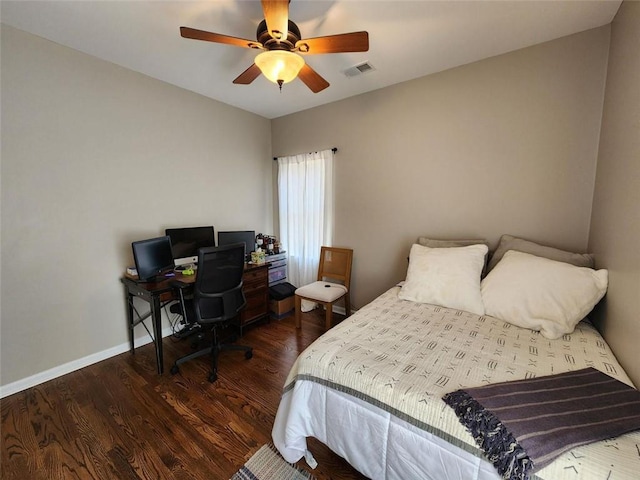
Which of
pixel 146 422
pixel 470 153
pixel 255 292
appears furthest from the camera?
pixel 255 292

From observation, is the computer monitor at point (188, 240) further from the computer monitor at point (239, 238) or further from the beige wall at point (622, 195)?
the beige wall at point (622, 195)

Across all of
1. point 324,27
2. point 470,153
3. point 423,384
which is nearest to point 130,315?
point 423,384

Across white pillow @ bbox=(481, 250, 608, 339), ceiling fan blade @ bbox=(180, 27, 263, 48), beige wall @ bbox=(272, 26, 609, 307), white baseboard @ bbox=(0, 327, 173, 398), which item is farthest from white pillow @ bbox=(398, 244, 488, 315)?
white baseboard @ bbox=(0, 327, 173, 398)

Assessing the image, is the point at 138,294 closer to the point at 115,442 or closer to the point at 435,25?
the point at 115,442

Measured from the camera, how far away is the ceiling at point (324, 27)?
165 cm

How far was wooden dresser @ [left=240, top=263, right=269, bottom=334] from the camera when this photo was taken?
9.41 ft

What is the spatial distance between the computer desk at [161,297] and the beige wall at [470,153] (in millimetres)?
1093

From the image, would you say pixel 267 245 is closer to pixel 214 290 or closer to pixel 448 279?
pixel 214 290

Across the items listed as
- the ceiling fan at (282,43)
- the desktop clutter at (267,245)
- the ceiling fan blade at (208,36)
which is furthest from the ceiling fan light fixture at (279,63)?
the desktop clutter at (267,245)

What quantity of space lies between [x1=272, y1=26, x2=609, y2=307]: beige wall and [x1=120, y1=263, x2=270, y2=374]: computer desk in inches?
43.0

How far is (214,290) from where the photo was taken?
2.16 metres

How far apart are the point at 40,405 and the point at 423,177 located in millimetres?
3630

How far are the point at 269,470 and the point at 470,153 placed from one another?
279cm

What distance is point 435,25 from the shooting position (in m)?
1.83
